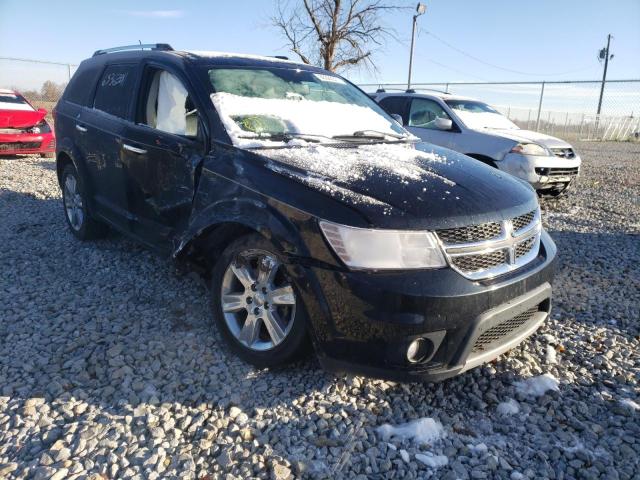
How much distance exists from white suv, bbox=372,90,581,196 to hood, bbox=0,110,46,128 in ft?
23.5

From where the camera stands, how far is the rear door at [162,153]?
3143 millimetres

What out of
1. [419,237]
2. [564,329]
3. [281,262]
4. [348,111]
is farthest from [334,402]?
[348,111]

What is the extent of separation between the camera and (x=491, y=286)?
2359 mm

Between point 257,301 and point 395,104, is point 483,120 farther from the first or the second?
point 257,301

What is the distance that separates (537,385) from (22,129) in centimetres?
1075

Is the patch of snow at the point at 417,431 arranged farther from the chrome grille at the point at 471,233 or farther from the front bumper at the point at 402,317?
the chrome grille at the point at 471,233

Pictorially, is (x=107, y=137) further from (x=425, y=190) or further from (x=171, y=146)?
(x=425, y=190)

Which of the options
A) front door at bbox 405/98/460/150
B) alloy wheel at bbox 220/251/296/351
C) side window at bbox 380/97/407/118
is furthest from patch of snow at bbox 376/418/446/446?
side window at bbox 380/97/407/118

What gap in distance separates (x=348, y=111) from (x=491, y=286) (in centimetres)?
191

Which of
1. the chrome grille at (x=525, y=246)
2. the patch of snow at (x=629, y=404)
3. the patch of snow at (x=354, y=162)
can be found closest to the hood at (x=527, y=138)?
the patch of snow at (x=354, y=162)

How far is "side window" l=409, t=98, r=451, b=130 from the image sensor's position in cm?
795

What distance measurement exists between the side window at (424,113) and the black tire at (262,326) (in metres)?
5.86

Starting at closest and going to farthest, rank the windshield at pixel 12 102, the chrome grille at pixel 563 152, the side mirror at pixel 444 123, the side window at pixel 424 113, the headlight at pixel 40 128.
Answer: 1. the side mirror at pixel 444 123
2. the chrome grille at pixel 563 152
3. the side window at pixel 424 113
4. the windshield at pixel 12 102
5. the headlight at pixel 40 128

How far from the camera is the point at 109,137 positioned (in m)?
3.97
